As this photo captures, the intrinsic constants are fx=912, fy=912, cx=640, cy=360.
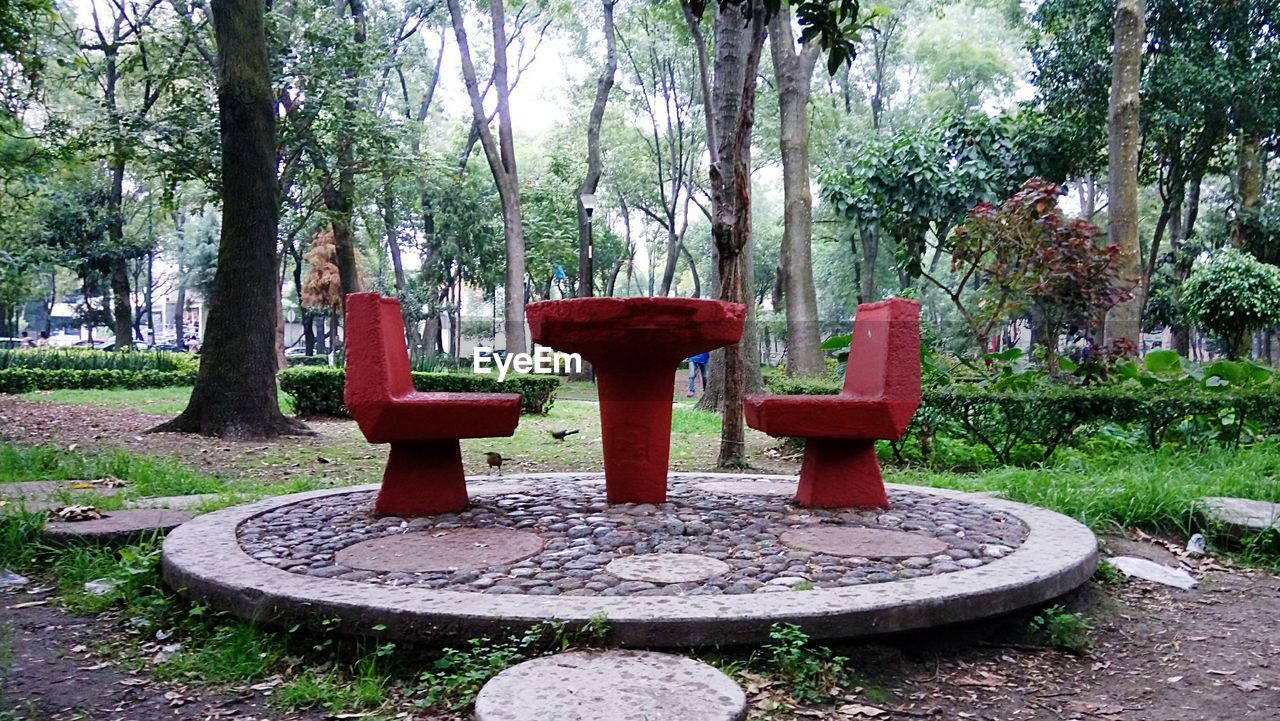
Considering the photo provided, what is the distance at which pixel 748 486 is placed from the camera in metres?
5.78

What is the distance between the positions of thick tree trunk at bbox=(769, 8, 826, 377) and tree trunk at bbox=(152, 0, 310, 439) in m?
7.03

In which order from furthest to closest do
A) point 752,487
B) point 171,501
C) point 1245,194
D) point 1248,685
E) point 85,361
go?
point 85,361 → point 1245,194 → point 752,487 → point 171,501 → point 1248,685

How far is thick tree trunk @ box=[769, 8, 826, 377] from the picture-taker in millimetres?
13297

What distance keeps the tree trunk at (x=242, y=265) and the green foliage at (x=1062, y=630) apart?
8.27 m

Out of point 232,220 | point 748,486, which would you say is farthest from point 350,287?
point 748,486

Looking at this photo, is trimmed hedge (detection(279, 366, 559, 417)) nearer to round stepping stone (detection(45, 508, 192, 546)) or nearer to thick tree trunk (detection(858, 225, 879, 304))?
round stepping stone (detection(45, 508, 192, 546))

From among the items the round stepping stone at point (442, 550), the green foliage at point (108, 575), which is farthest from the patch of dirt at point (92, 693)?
the round stepping stone at point (442, 550)

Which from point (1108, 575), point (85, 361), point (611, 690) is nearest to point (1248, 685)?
point (1108, 575)

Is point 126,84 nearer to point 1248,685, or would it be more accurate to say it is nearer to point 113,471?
point 113,471

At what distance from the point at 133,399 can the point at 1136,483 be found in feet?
52.9

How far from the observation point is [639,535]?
4.09 m

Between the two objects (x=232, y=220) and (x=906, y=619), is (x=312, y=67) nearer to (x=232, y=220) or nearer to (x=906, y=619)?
(x=232, y=220)

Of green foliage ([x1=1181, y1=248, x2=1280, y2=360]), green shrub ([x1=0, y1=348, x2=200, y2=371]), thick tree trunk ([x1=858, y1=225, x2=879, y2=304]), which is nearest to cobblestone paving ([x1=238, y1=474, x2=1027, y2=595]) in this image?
green foliage ([x1=1181, y1=248, x2=1280, y2=360])

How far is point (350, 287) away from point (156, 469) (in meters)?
11.3
